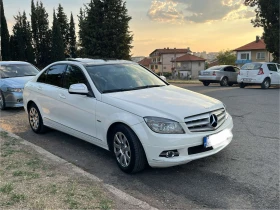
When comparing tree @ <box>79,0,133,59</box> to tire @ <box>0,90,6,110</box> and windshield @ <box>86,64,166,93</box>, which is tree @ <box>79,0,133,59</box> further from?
windshield @ <box>86,64,166,93</box>

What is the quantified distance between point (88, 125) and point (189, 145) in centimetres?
177

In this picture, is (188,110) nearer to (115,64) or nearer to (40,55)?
(115,64)

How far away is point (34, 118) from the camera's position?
6.36 metres

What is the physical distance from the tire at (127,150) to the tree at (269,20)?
20405 millimetres

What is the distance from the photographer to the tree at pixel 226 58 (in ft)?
294

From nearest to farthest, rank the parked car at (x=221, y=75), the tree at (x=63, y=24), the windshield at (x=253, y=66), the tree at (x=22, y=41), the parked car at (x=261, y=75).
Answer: the parked car at (x=261, y=75) < the windshield at (x=253, y=66) < the parked car at (x=221, y=75) < the tree at (x=22, y=41) < the tree at (x=63, y=24)

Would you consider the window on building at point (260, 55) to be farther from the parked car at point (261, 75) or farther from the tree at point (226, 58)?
the parked car at point (261, 75)

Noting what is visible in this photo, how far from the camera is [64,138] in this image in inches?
236

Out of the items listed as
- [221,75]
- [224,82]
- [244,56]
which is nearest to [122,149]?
[221,75]

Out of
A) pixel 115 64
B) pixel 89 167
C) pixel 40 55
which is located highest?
pixel 40 55

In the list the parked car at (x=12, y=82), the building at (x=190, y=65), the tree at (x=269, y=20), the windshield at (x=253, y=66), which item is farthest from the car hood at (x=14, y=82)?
the building at (x=190, y=65)

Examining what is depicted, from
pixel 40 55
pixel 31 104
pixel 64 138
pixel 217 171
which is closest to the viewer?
pixel 217 171

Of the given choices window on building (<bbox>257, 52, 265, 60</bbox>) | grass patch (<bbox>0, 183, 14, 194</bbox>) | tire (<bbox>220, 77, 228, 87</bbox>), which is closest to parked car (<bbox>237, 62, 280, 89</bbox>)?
tire (<bbox>220, 77, 228, 87</bbox>)

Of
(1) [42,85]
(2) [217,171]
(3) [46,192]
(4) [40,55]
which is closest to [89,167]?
(3) [46,192]
